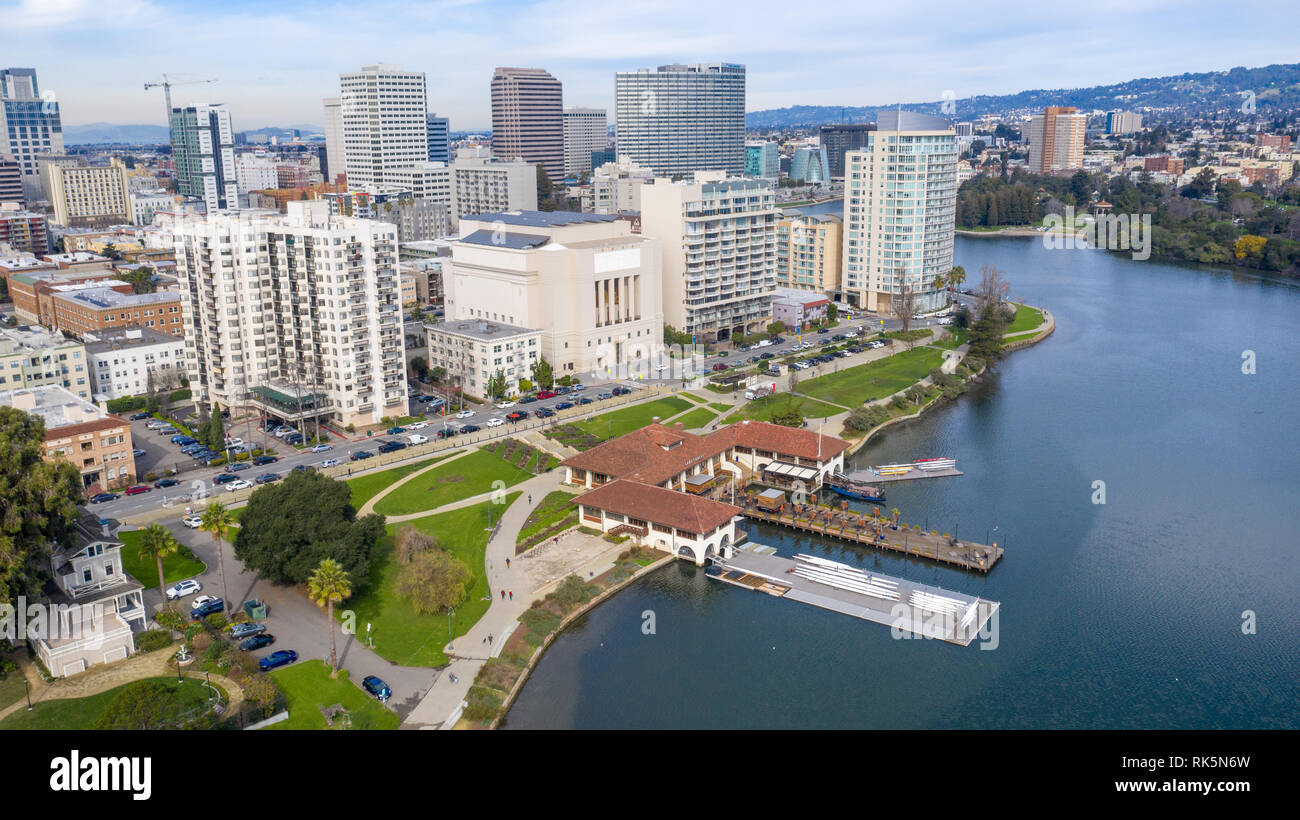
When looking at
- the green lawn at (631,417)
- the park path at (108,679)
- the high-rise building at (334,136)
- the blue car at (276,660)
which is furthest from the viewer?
the high-rise building at (334,136)

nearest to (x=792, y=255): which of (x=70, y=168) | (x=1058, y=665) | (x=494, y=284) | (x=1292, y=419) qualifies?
(x=494, y=284)

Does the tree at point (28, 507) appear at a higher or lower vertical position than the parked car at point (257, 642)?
higher

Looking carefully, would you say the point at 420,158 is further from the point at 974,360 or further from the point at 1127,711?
the point at 1127,711

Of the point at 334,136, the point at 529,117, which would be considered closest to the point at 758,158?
the point at 529,117

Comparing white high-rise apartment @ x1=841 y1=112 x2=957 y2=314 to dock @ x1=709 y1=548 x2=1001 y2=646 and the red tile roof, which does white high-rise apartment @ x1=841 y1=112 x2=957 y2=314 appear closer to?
the red tile roof

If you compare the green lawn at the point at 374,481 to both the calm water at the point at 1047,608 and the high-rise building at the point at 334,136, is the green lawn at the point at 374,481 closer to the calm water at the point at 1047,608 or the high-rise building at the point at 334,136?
the calm water at the point at 1047,608

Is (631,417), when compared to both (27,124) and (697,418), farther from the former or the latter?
(27,124)

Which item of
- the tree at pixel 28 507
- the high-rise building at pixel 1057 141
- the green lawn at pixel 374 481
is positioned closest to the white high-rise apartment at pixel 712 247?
the green lawn at pixel 374 481
